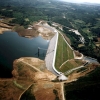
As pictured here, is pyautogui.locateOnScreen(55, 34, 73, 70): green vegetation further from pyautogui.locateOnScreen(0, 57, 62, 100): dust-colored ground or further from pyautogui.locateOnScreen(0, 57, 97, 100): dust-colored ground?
pyautogui.locateOnScreen(0, 57, 62, 100): dust-colored ground

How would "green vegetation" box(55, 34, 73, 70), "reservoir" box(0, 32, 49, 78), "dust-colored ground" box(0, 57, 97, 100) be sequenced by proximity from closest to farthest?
1. "dust-colored ground" box(0, 57, 97, 100)
2. "reservoir" box(0, 32, 49, 78)
3. "green vegetation" box(55, 34, 73, 70)

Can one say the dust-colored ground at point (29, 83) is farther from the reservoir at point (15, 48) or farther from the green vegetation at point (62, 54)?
the green vegetation at point (62, 54)

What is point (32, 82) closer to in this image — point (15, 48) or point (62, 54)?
point (62, 54)

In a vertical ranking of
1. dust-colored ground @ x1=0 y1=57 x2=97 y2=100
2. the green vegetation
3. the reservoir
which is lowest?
dust-colored ground @ x1=0 y1=57 x2=97 y2=100

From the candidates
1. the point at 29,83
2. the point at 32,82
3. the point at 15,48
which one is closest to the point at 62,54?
the point at 15,48

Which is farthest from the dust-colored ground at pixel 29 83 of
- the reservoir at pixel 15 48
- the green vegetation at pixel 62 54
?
the green vegetation at pixel 62 54

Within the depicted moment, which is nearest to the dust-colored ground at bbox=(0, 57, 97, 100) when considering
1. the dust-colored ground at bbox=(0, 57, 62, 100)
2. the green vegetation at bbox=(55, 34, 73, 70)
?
the dust-colored ground at bbox=(0, 57, 62, 100)

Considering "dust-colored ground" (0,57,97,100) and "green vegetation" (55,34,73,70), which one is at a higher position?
"green vegetation" (55,34,73,70)

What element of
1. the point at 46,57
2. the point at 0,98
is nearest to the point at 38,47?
the point at 46,57

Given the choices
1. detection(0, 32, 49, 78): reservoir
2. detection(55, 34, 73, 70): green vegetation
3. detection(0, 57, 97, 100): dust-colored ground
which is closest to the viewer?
detection(0, 57, 97, 100): dust-colored ground

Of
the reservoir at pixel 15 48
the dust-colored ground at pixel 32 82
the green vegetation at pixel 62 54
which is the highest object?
the reservoir at pixel 15 48

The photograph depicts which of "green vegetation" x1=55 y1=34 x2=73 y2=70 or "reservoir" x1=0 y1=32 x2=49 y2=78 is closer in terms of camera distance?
"reservoir" x1=0 y1=32 x2=49 y2=78
